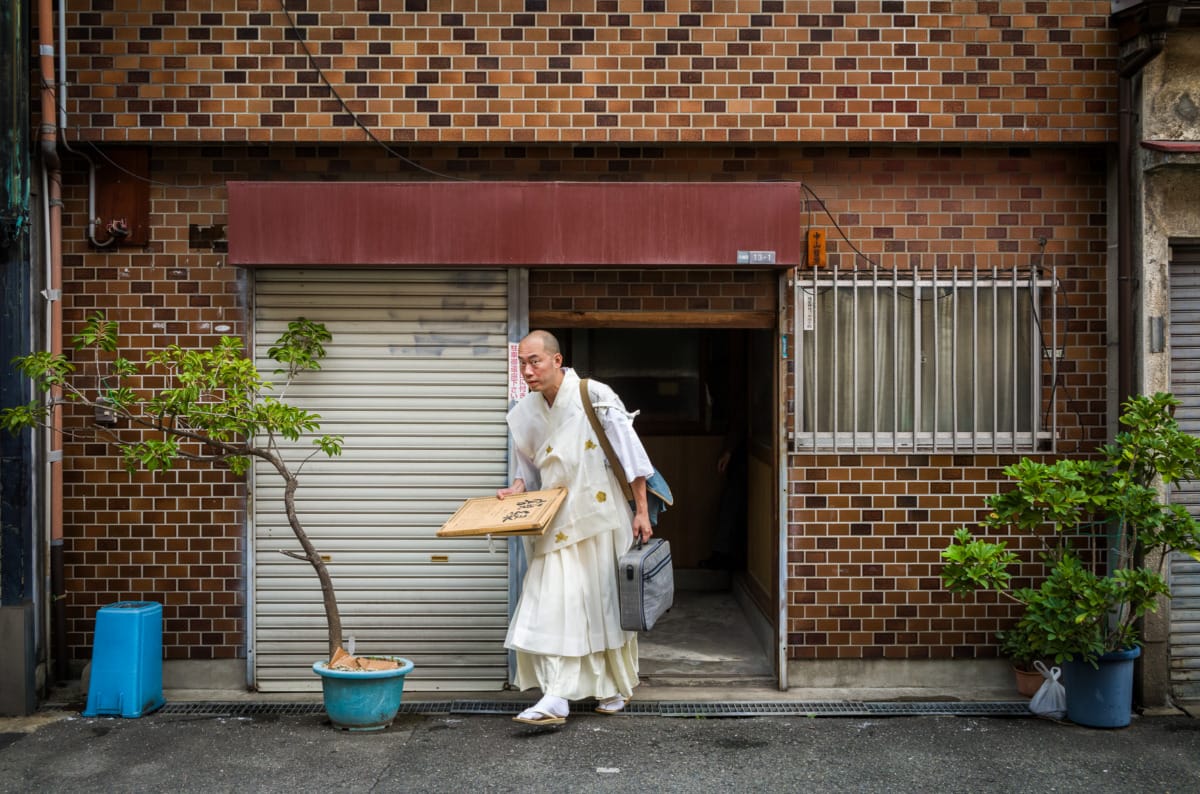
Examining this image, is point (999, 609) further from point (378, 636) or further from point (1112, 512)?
point (378, 636)

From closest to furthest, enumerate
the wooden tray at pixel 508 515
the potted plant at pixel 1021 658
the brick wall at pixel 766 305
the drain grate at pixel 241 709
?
the wooden tray at pixel 508 515
the drain grate at pixel 241 709
the potted plant at pixel 1021 658
the brick wall at pixel 766 305

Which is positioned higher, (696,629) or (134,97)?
(134,97)

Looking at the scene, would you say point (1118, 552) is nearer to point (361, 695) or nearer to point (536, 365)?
point (536, 365)

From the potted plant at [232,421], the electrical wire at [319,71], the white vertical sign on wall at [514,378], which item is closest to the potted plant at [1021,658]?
the white vertical sign on wall at [514,378]

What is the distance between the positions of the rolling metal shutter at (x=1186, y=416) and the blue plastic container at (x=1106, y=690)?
2.84 ft

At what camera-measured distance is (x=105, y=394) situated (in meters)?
7.16

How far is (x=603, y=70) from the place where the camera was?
7.11 m

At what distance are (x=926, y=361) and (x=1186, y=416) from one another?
5.35ft

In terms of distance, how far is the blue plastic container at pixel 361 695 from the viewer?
6.34 meters

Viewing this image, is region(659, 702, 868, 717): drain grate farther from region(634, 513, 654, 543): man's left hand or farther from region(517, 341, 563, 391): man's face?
region(517, 341, 563, 391): man's face

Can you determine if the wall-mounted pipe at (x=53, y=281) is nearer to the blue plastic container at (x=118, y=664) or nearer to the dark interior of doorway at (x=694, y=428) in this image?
the blue plastic container at (x=118, y=664)

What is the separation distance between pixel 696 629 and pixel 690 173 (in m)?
3.59

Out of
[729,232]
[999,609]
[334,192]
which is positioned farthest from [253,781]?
[999,609]

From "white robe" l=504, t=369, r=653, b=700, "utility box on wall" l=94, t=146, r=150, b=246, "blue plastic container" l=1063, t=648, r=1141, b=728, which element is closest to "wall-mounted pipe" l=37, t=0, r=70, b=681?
"utility box on wall" l=94, t=146, r=150, b=246
